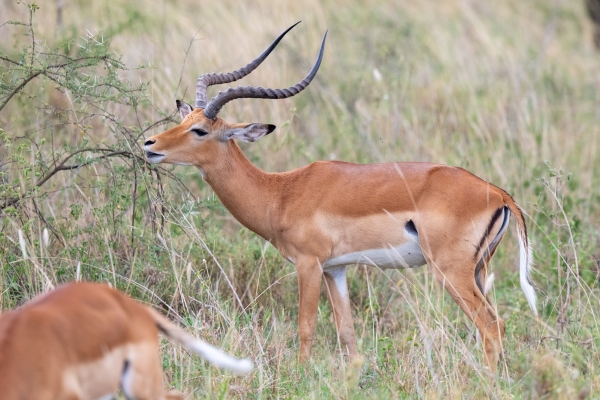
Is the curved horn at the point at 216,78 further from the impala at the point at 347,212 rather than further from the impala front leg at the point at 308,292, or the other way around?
the impala front leg at the point at 308,292

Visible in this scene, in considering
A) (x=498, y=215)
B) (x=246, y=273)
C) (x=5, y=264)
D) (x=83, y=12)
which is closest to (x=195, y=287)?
(x=246, y=273)

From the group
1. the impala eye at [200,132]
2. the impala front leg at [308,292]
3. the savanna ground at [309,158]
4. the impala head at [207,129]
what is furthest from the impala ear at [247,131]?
the impala front leg at [308,292]

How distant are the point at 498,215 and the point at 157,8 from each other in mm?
7458

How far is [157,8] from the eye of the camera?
11719 millimetres

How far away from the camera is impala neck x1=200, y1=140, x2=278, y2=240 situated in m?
5.92

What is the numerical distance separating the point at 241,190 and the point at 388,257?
43.7 inches

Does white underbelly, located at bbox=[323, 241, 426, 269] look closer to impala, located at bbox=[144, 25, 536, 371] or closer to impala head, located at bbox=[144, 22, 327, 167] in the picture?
impala, located at bbox=[144, 25, 536, 371]

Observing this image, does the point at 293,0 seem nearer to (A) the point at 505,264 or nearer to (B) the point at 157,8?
(B) the point at 157,8

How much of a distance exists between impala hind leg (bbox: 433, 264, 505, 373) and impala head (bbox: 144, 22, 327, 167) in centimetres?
150

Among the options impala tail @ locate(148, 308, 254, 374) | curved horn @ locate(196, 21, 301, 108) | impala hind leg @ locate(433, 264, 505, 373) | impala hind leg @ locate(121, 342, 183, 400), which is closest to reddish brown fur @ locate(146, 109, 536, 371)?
impala hind leg @ locate(433, 264, 505, 373)

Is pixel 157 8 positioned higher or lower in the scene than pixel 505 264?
higher

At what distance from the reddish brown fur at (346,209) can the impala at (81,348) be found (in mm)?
2373

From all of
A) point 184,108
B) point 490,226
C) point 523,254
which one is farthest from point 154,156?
point 523,254

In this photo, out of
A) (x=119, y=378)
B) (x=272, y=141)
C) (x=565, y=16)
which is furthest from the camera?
(x=565, y=16)
